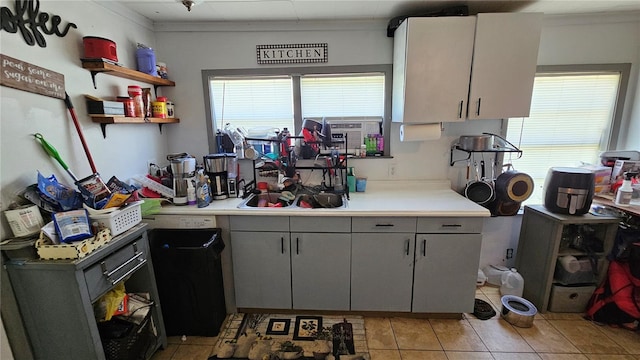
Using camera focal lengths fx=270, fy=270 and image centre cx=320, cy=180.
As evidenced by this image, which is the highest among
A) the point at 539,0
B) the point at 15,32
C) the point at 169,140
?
the point at 539,0

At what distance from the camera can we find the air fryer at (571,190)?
6.51 feet

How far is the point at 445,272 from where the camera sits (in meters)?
1.94

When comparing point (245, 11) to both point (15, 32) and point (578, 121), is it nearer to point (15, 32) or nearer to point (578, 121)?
point (15, 32)

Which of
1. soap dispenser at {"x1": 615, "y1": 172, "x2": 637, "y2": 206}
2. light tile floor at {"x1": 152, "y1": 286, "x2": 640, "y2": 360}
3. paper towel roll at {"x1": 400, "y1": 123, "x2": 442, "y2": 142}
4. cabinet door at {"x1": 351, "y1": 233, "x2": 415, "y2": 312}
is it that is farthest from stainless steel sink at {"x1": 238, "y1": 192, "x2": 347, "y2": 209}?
soap dispenser at {"x1": 615, "y1": 172, "x2": 637, "y2": 206}

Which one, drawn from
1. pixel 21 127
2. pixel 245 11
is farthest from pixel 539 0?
pixel 21 127

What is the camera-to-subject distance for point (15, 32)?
4.26 ft

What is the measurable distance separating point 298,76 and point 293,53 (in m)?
→ 0.19

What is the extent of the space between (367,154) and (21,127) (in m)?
2.21

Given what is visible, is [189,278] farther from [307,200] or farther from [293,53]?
[293,53]

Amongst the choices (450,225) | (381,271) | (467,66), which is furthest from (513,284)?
(467,66)

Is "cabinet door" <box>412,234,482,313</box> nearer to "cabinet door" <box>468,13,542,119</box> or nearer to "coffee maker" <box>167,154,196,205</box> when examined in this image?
"cabinet door" <box>468,13,542,119</box>

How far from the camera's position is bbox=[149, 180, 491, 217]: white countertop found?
72.7 inches

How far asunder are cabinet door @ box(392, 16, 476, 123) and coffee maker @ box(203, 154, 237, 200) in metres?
1.45

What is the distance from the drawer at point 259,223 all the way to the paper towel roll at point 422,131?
1177 millimetres
